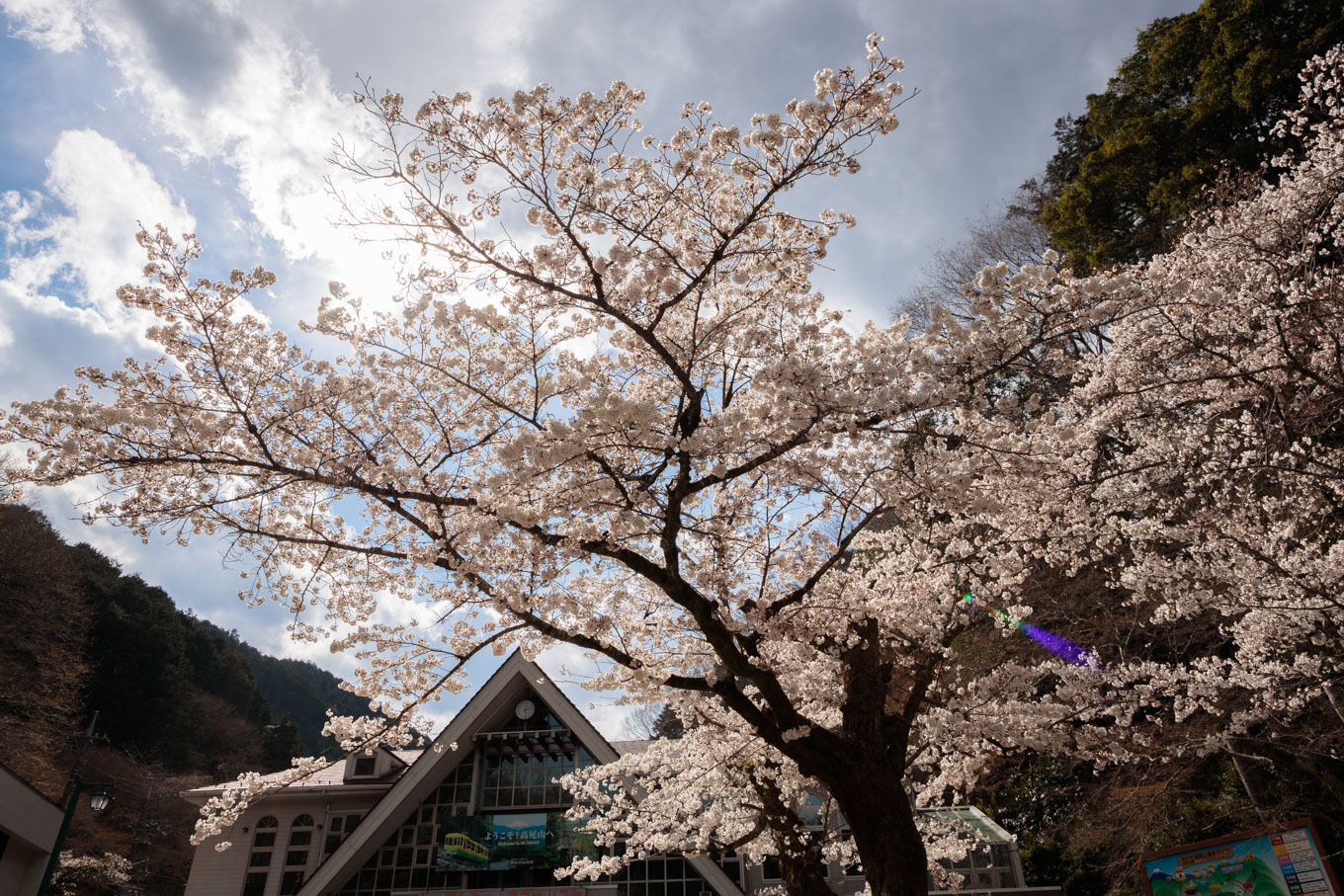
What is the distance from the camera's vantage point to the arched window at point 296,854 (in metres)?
14.0

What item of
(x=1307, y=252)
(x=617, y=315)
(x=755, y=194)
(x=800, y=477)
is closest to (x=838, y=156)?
(x=755, y=194)

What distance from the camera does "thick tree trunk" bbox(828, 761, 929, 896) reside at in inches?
225

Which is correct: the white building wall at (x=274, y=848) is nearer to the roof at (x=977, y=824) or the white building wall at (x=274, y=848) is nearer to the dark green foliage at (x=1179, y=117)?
the roof at (x=977, y=824)

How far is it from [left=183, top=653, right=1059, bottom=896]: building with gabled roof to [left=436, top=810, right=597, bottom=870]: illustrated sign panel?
2 cm

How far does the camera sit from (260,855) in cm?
1430

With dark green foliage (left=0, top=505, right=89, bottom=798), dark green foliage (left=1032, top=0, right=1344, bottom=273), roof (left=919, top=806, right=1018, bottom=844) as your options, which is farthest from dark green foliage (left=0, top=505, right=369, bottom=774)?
dark green foliage (left=1032, top=0, right=1344, bottom=273)

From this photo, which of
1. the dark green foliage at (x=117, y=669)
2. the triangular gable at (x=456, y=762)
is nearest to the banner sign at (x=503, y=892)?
the triangular gable at (x=456, y=762)

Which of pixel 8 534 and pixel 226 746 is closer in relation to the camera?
pixel 8 534

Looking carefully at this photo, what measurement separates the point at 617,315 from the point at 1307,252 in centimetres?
697

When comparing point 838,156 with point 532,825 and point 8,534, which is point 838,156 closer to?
point 532,825

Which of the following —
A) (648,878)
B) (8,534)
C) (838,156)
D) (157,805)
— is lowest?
(648,878)

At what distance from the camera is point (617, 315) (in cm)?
536

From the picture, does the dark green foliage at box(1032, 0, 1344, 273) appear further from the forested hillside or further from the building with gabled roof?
the forested hillside

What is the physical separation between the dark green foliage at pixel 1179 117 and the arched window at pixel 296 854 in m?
20.4
